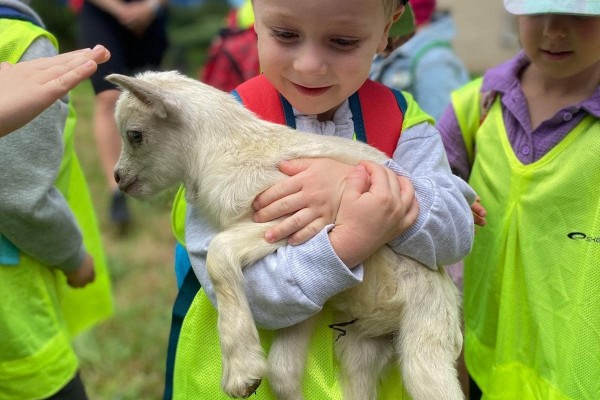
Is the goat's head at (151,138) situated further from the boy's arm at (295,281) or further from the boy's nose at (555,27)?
the boy's nose at (555,27)

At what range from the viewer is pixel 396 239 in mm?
1902

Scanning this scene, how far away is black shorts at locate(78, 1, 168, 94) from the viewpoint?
5785 millimetres

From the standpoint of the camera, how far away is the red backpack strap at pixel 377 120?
2082mm

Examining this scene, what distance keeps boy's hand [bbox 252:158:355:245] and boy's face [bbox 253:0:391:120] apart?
A: 0.21m

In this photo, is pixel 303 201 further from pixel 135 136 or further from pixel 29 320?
pixel 29 320

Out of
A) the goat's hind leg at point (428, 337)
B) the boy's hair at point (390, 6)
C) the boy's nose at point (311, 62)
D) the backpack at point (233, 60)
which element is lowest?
the backpack at point (233, 60)

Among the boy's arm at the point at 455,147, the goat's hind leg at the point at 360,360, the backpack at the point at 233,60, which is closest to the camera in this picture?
the goat's hind leg at the point at 360,360

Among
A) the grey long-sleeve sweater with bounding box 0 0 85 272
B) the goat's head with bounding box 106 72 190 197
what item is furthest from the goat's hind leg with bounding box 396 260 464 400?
the grey long-sleeve sweater with bounding box 0 0 85 272

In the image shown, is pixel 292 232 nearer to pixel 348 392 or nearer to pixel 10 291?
pixel 348 392

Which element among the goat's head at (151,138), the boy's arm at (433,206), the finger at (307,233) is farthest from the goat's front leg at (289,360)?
the goat's head at (151,138)

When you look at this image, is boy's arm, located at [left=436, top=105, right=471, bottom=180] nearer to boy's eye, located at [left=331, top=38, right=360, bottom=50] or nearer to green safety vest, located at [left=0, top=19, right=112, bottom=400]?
boy's eye, located at [left=331, top=38, right=360, bottom=50]

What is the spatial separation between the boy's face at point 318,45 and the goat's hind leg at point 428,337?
535 millimetres

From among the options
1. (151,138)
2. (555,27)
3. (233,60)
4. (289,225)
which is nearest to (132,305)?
(233,60)

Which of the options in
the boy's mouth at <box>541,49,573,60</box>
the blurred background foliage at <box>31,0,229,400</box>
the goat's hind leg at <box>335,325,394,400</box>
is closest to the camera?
the goat's hind leg at <box>335,325,394,400</box>
